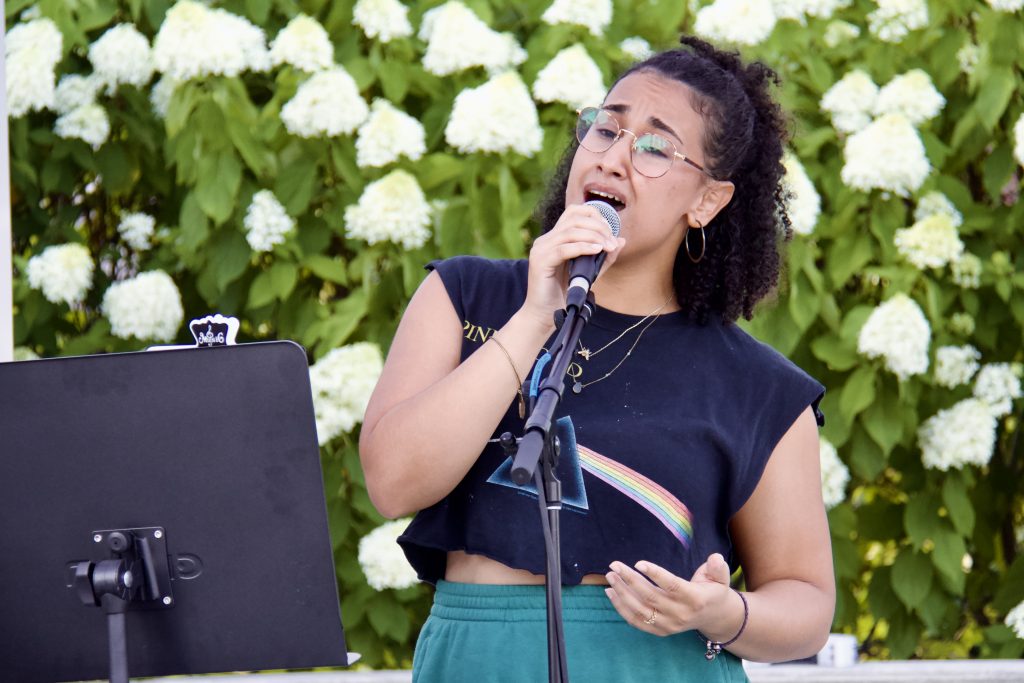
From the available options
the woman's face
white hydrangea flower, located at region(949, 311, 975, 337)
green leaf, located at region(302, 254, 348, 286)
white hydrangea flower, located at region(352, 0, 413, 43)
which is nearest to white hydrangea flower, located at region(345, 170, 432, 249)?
green leaf, located at region(302, 254, 348, 286)

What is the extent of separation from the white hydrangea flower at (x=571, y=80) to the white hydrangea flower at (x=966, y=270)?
1027 millimetres

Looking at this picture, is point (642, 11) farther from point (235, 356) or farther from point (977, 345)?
point (235, 356)

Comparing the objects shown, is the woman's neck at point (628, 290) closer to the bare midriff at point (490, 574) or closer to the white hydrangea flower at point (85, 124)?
the bare midriff at point (490, 574)

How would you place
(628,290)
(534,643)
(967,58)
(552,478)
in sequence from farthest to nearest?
(967,58) → (628,290) → (534,643) → (552,478)

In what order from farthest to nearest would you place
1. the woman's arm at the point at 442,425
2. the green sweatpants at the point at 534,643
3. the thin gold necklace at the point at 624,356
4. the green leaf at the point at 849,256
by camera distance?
the green leaf at the point at 849,256 → the thin gold necklace at the point at 624,356 → the green sweatpants at the point at 534,643 → the woman's arm at the point at 442,425

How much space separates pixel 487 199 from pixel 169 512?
1764 millimetres

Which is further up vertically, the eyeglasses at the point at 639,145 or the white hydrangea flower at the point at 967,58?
the white hydrangea flower at the point at 967,58

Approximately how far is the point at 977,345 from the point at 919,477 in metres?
0.39

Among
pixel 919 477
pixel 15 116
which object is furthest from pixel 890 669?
pixel 15 116

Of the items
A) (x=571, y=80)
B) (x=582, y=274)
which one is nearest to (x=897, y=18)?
(x=571, y=80)

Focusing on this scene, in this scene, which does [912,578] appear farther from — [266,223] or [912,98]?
[266,223]

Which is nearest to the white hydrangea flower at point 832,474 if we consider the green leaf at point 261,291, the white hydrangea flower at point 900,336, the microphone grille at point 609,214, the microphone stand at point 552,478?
the white hydrangea flower at point 900,336

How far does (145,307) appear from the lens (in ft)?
11.0

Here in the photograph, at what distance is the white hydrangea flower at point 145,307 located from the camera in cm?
335
